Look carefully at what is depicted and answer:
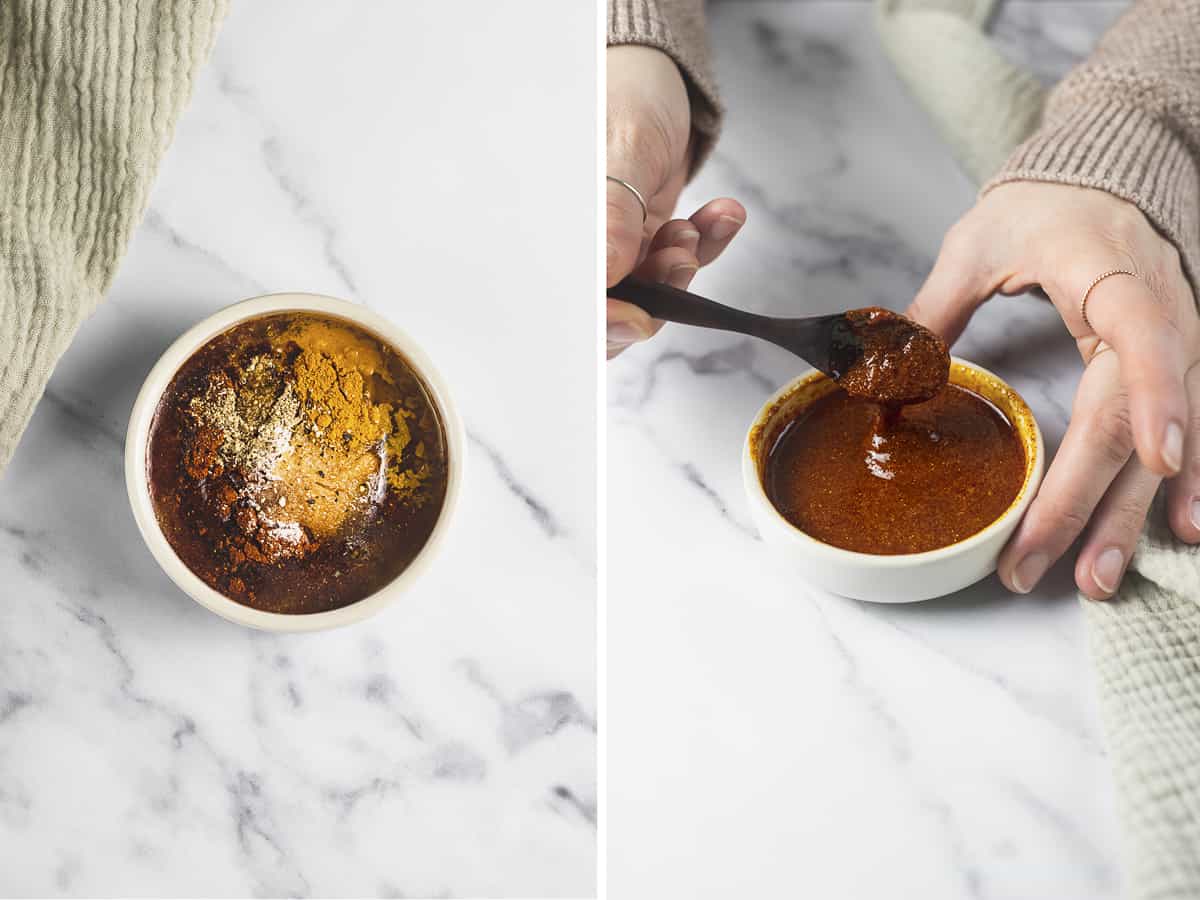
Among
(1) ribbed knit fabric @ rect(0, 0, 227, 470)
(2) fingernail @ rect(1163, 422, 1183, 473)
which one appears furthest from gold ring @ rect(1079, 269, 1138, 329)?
(1) ribbed knit fabric @ rect(0, 0, 227, 470)

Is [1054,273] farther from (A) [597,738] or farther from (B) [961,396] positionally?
(A) [597,738]

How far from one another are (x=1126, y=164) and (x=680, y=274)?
264 mm

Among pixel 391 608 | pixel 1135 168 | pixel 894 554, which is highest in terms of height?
pixel 1135 168

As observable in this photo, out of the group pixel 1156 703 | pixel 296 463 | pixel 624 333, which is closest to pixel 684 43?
pixel 624 333

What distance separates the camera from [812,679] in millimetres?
521

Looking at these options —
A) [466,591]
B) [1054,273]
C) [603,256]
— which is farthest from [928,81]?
[466,591]

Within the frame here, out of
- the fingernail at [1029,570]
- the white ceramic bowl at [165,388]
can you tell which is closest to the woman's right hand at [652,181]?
the white ceramic bowl at [165,388]

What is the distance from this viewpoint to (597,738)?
1.99 feet

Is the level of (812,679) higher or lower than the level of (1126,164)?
lower

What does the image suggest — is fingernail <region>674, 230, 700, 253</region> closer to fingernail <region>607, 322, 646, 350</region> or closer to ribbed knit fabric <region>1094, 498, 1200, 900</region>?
fingernail <region>607, 322, 646, 350</region>

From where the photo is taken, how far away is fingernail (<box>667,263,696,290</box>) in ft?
1.94

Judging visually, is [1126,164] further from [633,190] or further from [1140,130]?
[633,190]

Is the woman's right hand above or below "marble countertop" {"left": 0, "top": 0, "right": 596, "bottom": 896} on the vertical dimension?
above

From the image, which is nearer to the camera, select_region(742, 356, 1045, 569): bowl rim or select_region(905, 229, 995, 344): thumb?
select_region(742, 356, 1045, 569): bowl rim
